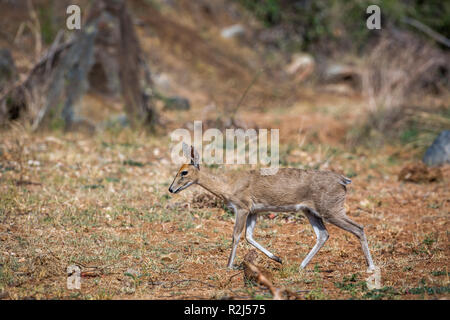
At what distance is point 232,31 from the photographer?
26.8 m

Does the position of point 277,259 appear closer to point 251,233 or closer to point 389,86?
point 251,233

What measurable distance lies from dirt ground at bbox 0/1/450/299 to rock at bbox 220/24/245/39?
1309 cm

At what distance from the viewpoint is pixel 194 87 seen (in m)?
20.4

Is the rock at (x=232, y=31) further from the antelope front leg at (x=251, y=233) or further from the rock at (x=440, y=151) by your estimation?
the antelope front leg at (x=251, y=233)

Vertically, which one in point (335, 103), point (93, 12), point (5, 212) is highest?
point (93, 12)

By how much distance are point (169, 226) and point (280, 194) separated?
6.38ft

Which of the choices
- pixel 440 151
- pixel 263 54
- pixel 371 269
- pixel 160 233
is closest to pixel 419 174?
pixel 440 151

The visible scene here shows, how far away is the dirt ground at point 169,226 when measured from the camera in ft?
17.5

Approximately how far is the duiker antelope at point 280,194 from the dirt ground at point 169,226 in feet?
1.27

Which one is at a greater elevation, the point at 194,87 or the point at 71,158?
the point at 194,87

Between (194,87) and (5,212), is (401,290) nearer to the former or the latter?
(5,212)

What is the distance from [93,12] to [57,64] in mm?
1562

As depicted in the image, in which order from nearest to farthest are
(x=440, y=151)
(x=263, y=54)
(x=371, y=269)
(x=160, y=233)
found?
1. (x=371, y=269)
2. (x=160, y=233)
3. (x=440, y=151)
4. (x=263, y=54)
